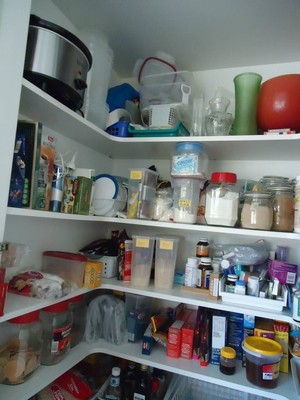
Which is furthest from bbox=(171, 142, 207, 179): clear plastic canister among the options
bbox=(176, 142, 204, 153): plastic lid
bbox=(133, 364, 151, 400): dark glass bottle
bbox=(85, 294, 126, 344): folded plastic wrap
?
bbox=(133, 364, 151, 400): dark glass bottle

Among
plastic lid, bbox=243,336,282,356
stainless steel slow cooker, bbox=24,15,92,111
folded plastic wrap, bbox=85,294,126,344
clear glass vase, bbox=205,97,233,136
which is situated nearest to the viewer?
stainless steel slow cooker, bbox=24,15,92,111

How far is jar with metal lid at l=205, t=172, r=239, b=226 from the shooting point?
3.67 feet

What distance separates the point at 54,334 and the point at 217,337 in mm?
712

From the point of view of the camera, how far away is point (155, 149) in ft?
4.57

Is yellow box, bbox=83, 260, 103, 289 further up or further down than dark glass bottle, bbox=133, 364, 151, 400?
further up

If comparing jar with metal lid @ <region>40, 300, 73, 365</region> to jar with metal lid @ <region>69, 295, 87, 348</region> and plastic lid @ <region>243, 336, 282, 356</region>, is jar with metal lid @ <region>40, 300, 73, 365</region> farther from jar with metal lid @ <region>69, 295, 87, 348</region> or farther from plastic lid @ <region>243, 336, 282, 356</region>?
plastic lid @ <region>243, 336, 282, 356</region>

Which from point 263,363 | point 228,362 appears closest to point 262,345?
point 263,363

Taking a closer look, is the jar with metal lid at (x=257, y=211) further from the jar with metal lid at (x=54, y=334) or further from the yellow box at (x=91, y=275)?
the jar with metal lid at (x=54, y=334)

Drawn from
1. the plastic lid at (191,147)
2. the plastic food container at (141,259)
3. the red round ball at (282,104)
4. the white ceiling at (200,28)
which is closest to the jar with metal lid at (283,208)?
the red round ball at (282,104)

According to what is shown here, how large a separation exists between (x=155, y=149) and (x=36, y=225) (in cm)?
71

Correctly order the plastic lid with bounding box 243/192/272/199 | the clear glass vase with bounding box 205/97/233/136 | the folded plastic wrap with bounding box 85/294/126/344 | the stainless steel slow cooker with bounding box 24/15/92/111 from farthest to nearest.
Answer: the folded plastic wrap with bounding box 85/294/126/344
the clear glass vase with bounding box 205/97/233/136
the plastic lid with bounding box 243/192/272/199
the stainless steel slow cooker with bounding box 24/15/92/111

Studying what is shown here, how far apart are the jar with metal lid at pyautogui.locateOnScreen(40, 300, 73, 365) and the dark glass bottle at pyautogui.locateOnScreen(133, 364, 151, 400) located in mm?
398

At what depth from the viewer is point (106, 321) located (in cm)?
136

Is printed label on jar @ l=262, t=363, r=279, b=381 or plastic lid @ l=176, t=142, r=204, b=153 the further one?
plastic lid @ l=176, t=142, r=204, b=153
